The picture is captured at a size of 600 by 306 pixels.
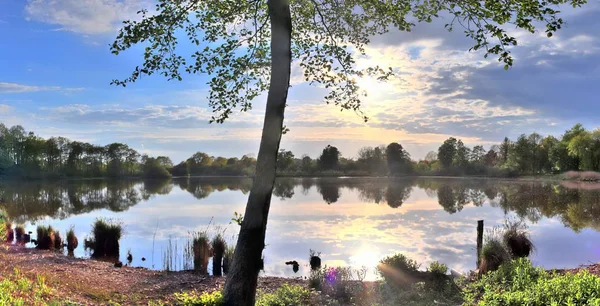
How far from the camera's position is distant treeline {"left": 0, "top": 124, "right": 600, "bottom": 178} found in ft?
189

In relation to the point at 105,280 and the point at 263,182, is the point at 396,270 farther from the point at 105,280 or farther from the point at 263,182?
the point at 105,280

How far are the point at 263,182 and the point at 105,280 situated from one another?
5.79 meters

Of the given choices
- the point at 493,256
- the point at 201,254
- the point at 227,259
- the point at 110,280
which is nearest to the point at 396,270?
the point at 493,256

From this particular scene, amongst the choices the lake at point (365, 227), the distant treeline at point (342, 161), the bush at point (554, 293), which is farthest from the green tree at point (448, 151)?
the bush at point (554, 293)

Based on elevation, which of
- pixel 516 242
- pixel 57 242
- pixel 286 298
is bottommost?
pixel 57 242

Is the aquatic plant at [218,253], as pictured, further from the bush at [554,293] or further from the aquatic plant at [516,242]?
the aquatic plant at [516,242]

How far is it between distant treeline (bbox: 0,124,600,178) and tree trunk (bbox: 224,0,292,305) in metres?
57.1

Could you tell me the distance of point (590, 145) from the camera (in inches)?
2119

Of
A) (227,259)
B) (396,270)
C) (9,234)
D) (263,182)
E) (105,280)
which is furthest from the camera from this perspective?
(9,234)

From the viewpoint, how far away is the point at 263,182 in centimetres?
535

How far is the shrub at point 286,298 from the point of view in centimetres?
641

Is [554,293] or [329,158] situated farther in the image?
[329,158]

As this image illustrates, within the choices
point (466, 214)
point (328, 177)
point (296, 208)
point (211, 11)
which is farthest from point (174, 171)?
point (211, 11)

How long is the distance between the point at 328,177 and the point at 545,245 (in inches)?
2219
